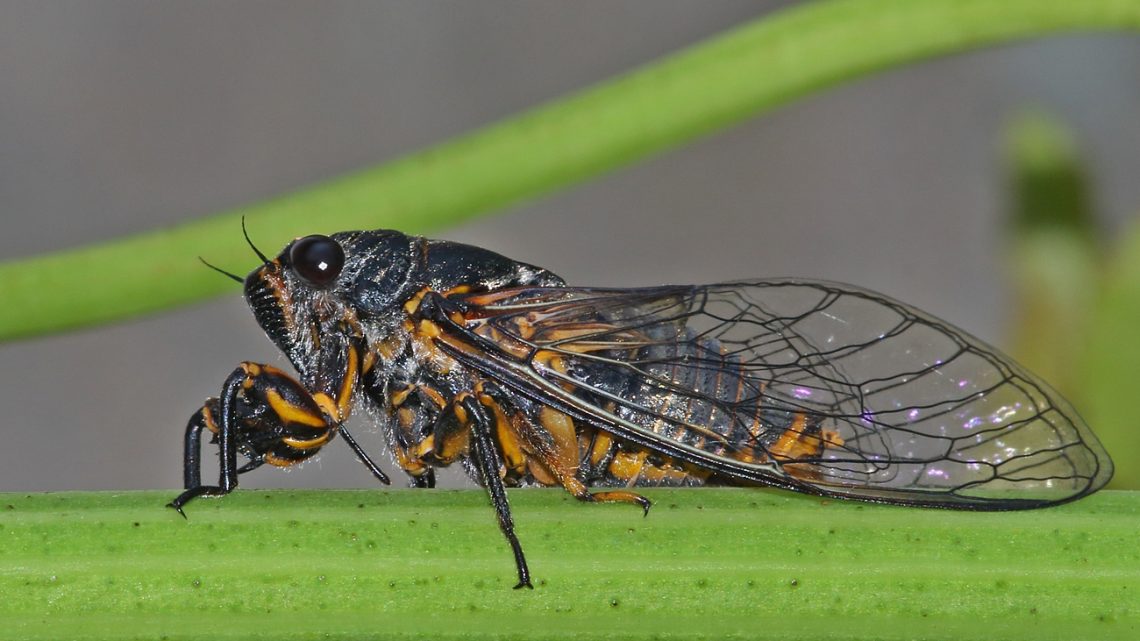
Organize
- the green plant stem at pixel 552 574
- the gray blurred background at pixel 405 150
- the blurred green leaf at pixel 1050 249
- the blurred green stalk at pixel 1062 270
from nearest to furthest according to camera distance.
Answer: the green plant stem at pixel 552 574 → the blurred green stalk at pixel 1062 270 → the blurred green leaf at pixel 1050 249 → the gray blurred background at pixel 405 150

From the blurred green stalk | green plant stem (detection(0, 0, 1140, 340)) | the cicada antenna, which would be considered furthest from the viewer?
the blurred green stalk

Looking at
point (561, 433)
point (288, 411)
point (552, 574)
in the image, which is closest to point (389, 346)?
point (288, 411)

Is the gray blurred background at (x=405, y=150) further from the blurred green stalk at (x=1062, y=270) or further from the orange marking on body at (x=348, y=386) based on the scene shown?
the orange marking on body at (x=348, y=386)

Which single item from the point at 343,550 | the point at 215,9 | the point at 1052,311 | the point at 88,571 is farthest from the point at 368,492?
the point at 215,9

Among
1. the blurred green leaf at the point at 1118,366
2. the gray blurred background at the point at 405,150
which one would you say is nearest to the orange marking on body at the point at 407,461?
the blurred green leaf at the point at 1118,366

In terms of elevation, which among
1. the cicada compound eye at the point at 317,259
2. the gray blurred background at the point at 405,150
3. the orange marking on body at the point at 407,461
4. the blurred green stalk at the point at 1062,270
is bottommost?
the orange marking on body at the point at 407,461

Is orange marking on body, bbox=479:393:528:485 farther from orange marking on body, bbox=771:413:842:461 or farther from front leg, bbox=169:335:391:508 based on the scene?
orange marking on body, bbox=771:413:842:461

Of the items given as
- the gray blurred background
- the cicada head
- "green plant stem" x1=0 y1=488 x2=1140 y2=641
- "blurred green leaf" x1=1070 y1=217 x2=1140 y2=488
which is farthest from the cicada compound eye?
the gray blurred background
